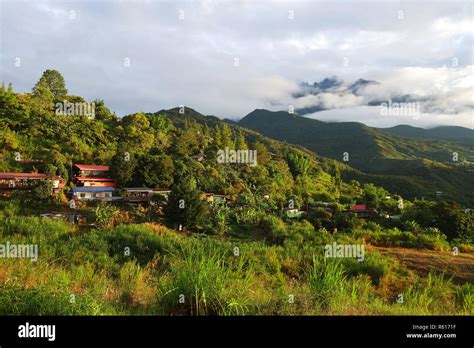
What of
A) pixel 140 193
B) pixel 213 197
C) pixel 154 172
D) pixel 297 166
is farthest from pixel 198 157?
pixel 297 166

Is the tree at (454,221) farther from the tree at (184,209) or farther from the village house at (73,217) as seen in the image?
the village house at (73,217)

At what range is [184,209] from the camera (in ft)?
78.8

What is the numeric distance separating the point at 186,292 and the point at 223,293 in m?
0.44

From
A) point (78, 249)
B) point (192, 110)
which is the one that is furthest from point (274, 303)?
point (192, 110)

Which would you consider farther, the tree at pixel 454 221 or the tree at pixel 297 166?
the tree at pixel 297 166

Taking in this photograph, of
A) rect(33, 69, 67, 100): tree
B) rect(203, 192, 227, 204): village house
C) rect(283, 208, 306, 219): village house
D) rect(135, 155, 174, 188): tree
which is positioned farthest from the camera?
rect(33, 69, 67, 100): tree

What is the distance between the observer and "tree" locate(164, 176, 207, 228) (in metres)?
24.0

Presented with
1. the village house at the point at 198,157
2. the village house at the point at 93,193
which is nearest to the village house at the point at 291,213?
the village house at the point at 198,157

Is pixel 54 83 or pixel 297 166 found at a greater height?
pixel 54 83

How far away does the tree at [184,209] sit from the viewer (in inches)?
944

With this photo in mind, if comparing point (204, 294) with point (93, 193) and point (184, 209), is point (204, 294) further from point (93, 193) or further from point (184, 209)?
point (93, 193)

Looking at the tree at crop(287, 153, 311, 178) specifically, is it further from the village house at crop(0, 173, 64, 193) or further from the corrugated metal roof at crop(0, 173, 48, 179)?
the corrugated metal roof at crop(0, 173, 48, 179)

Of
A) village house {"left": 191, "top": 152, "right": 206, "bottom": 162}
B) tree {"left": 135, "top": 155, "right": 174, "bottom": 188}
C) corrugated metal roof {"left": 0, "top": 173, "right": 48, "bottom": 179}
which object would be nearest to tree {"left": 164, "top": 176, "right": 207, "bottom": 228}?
tree {"left": 135, "top": 155, "right": 174, "bottom": 188}

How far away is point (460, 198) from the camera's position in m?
65.6
